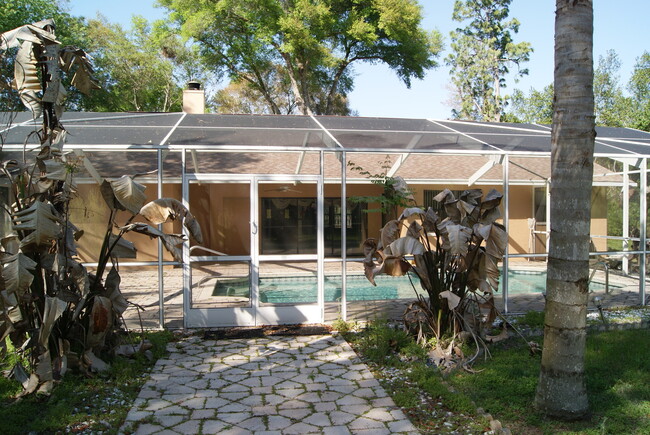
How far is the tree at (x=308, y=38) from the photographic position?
2180cm

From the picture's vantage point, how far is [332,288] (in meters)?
8.64

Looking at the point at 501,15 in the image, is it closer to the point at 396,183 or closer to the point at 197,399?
the point at 396,183

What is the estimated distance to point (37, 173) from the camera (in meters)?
5.09

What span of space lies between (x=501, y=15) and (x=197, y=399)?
29.3m

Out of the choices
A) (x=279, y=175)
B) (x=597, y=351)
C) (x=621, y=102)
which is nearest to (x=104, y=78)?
(x=279, y=175)

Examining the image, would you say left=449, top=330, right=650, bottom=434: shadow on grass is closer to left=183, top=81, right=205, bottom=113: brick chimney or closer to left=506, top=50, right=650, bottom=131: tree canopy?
left=183, top=81, right=205, bottom=113: brick chimney

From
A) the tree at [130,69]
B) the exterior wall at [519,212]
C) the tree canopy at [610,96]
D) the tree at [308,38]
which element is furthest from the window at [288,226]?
the tree canopy at [610,96]

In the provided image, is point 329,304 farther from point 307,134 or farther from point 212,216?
point 307,134

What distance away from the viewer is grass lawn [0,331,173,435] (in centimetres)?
384

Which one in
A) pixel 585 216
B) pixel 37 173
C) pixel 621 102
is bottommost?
pixel 585 216

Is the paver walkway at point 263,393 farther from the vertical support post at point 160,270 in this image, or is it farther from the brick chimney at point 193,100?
the brick chimney at point 193,100

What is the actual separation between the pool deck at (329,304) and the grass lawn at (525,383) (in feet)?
5.86

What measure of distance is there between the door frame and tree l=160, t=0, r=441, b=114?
51.2 feet

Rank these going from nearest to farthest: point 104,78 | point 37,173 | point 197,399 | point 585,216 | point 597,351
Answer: point 585,216 → point 197,399 → point 37,173 → point 597,351 → point 104,78
